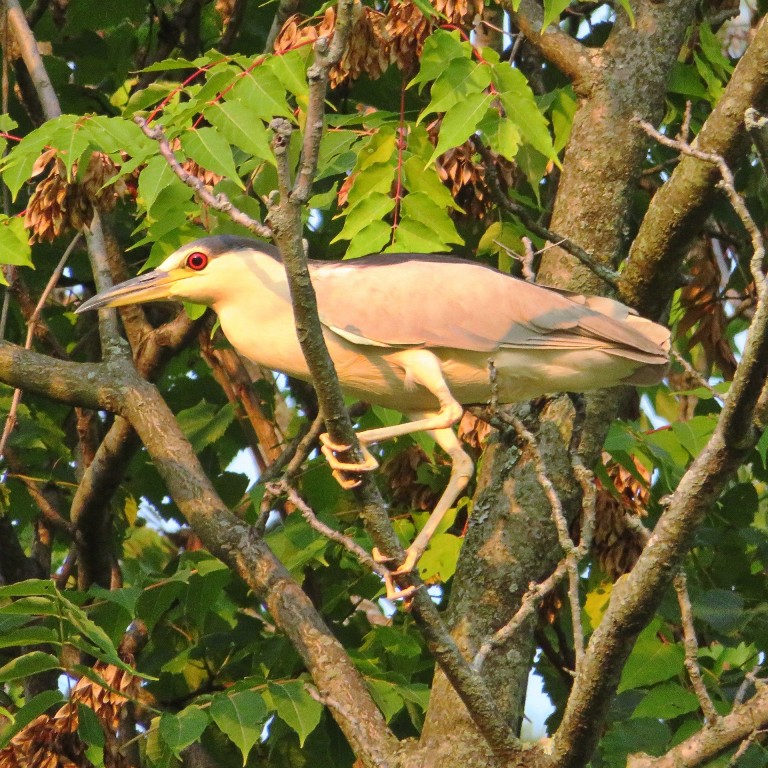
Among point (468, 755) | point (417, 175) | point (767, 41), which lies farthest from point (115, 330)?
point (767, 41)

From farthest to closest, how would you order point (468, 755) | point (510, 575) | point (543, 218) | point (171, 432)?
point (543, 218) → point (171, 432) → point (510, 575) → point (468, 755)

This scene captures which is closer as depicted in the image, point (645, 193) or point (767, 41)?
point (767, 41)

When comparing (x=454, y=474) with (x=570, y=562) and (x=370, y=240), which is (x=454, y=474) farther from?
(x=570, y=562)

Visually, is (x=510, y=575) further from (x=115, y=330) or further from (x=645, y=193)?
(x=645, y=193)

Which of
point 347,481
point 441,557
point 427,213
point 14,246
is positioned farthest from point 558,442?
point 14,246

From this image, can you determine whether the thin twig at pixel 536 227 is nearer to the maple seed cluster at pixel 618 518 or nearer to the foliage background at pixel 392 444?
the foliage background at pixel 392 444

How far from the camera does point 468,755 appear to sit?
320cm

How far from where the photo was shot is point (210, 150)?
321 cm

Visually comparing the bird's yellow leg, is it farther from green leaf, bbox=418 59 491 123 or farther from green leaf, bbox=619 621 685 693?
green leaf, bbox=418 59 491 123

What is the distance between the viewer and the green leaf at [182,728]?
308 cm

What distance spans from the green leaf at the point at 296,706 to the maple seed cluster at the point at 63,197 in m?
1.51

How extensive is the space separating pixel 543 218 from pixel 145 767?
8.77 feet

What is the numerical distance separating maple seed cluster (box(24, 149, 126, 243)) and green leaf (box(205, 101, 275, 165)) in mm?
444

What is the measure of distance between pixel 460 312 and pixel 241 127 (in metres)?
0.83
